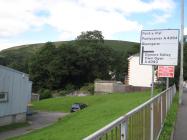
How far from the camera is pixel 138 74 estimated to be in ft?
266

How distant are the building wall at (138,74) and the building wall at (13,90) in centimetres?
3927

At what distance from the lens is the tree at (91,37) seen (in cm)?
12458

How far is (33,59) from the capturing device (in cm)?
10456

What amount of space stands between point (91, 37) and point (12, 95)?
89.2 metres

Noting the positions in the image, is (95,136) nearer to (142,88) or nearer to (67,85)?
(142,88)

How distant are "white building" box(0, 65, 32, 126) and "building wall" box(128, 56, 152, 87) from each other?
3927cm

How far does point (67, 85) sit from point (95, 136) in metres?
94.8

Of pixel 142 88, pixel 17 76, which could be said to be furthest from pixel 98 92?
pixel 17 76

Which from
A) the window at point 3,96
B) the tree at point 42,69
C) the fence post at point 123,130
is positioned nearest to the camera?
the fence post at point 123,130

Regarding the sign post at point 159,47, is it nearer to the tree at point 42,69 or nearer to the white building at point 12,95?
the white building at point 12,95

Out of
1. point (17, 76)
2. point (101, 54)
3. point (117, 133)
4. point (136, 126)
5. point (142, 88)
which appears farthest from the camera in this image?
point (101, 54)

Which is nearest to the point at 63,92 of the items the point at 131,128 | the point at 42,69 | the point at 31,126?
the point at 42,69

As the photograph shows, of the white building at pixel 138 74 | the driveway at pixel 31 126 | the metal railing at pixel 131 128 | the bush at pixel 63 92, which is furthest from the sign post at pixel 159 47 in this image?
the bush at pixel 63 92

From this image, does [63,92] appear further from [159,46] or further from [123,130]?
[123,130]
